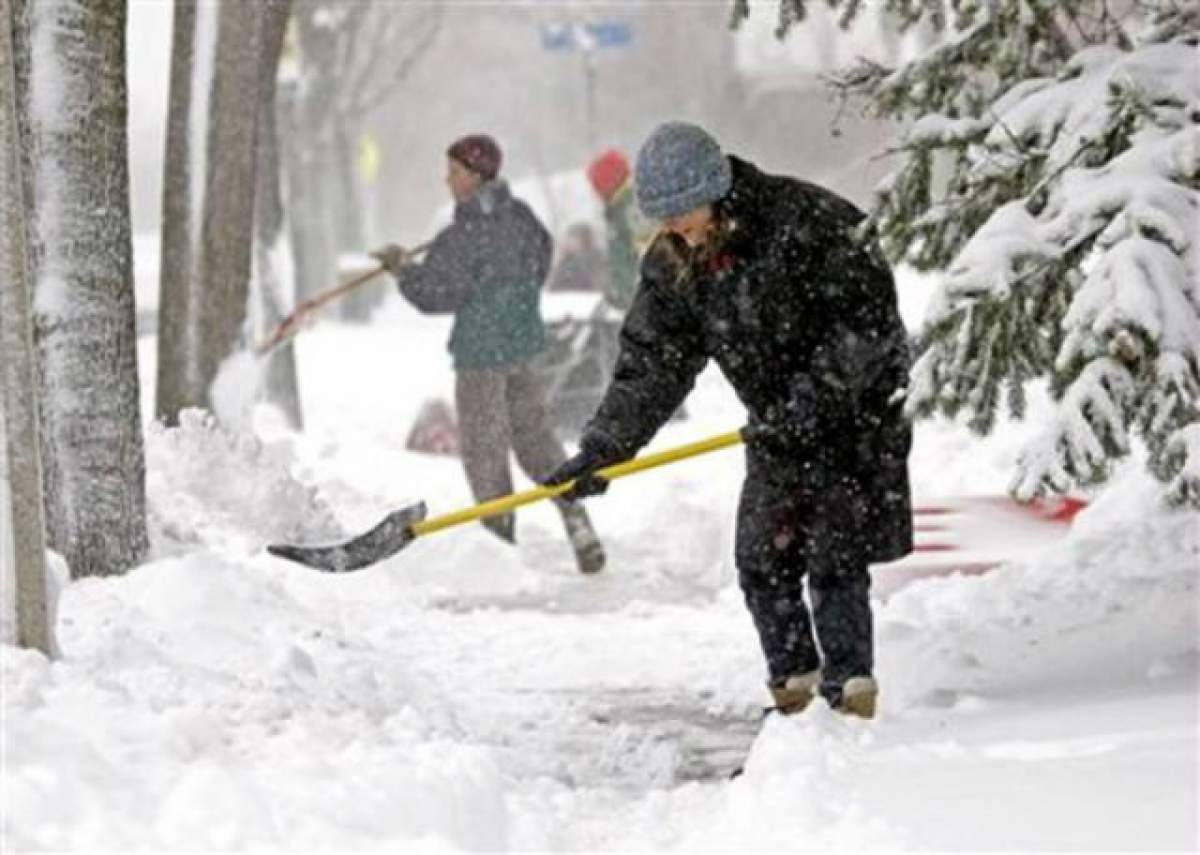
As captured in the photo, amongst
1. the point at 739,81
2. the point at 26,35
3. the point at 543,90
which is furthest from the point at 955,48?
the point at 543,90

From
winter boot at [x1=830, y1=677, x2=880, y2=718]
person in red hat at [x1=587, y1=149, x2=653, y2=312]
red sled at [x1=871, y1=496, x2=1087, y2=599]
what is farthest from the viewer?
person in red hat at [x1=587, y1=149, x2=653, y2=312]

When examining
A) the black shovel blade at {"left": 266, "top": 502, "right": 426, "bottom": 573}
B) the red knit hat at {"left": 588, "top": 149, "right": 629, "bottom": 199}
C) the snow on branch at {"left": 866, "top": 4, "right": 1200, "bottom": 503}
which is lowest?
the red knit hat at {"left": 588, "top": 149, "right": 629, "bottom": 199}

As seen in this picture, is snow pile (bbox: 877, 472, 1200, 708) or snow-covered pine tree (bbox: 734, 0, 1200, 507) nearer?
snow-covered pine tree (bbox: 734, 0, 1200, 507)

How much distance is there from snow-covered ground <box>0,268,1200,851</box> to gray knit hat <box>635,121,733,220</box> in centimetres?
127

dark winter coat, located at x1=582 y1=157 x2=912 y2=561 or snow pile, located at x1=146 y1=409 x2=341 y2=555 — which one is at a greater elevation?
dark winter coat, located at x1=582 y1=157 x2=912 y2=561

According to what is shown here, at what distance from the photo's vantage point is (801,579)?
6145 millimetres

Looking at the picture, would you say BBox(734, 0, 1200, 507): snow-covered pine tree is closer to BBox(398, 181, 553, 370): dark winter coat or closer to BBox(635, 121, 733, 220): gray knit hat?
BBox(635, 121, 733, 220): gray knit hat

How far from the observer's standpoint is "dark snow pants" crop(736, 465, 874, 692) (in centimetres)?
593

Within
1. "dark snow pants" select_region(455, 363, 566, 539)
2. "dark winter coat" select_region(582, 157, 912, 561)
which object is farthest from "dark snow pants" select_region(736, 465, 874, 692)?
"dark snow pants" select_region(455, 363, 566, 539)

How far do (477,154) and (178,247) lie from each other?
131cm

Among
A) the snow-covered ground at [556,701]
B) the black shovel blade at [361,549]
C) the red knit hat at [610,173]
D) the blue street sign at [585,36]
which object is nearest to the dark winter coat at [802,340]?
the snow-covered ground at [556,701]

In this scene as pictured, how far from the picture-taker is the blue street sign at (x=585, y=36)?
67.2ft

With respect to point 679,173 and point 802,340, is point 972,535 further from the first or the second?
point 679,173

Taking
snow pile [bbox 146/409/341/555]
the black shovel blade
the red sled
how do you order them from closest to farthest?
1. the black shovel blade
2. the red sled
3. snow pile [bbox 146/409/341/555]
